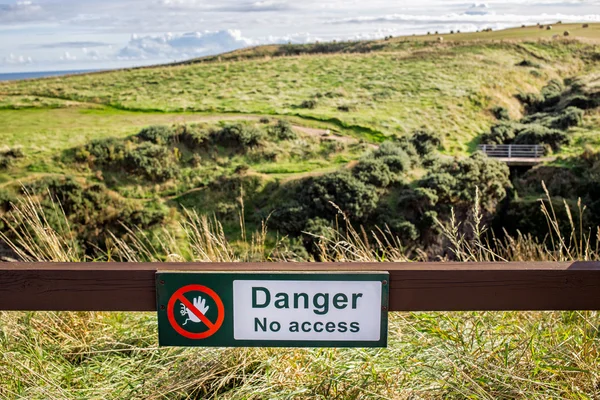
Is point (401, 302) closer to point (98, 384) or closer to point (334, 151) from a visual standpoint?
point (98, 384)

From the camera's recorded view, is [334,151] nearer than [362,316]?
No

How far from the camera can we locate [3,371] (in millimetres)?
2787

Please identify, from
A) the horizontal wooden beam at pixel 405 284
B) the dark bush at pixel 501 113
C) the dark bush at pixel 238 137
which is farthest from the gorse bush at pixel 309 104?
the horizontal wooden beam at pixel 405 284

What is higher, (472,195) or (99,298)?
(99,298)

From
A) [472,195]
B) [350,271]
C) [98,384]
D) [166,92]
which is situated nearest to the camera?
[350,271]

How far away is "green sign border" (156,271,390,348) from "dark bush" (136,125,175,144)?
834 inches

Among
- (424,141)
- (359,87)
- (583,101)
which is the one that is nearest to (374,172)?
(424,141)

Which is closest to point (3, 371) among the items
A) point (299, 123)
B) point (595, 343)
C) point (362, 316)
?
point (362, 316)

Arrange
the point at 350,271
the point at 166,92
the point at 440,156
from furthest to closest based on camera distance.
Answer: the point at 166,92 → the point at 440,156 → the point at 350,271

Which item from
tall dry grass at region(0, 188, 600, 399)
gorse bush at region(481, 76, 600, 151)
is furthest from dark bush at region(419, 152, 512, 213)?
tall dry grass at region(0, 188, 600, 399)

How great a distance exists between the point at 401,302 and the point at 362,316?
0.56 feet

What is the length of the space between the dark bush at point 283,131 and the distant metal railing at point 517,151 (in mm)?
8632

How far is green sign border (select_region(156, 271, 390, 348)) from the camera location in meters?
2.10

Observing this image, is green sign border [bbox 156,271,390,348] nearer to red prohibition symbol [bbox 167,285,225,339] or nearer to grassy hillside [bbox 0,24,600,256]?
red prohibition symbol [bbox 167,285,225,339]
